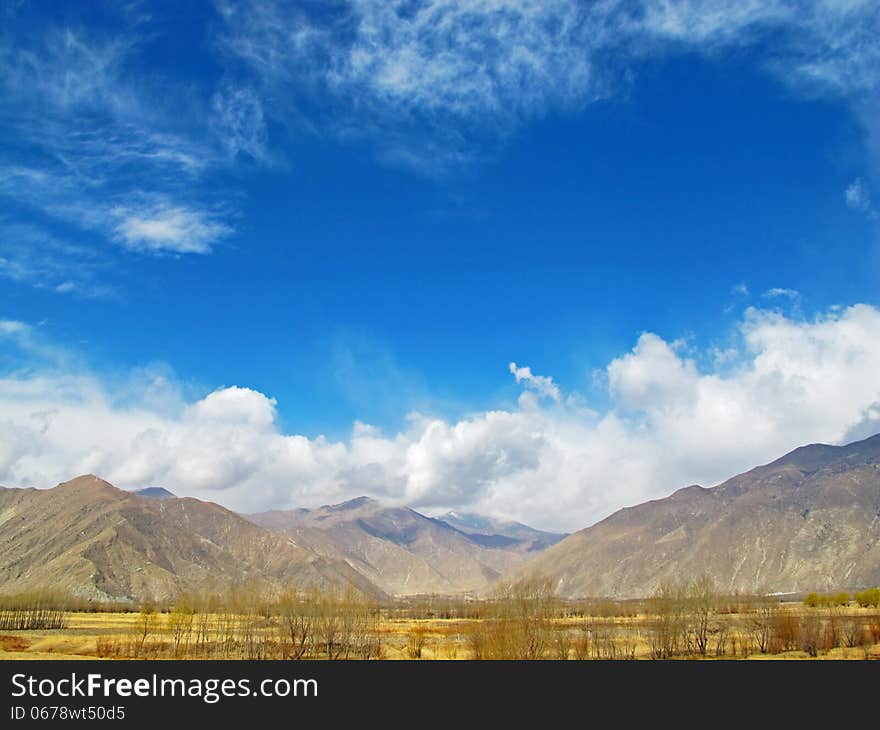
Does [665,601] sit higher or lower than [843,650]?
higher

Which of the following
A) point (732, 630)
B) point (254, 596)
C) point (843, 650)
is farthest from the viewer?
point (732, 630)

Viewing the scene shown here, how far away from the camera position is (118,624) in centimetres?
11306

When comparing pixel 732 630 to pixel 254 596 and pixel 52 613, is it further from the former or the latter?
pixel 52 613
